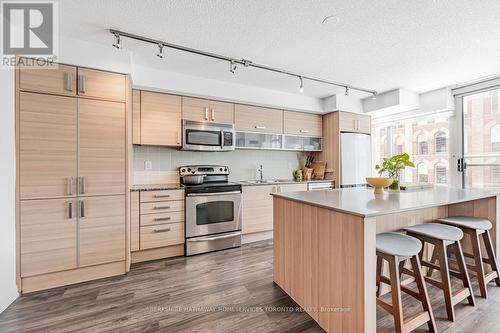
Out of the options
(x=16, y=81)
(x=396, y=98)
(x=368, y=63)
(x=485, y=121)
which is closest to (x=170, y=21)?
(x=16, y=81)

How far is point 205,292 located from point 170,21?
254cm

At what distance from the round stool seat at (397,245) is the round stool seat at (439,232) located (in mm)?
234

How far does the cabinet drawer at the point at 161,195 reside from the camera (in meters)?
2.78

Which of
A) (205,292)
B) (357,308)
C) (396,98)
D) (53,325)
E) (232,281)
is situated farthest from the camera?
(396,98)

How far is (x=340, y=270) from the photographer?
145 cm

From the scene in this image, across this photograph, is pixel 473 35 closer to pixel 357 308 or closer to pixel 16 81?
pixel 357 308

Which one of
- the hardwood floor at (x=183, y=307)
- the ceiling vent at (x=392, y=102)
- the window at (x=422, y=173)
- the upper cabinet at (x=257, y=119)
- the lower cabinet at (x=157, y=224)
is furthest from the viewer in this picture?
the window at (x=422, y=173)

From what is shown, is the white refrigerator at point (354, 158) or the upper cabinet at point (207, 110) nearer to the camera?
the upper cabinet at point (207, 110)

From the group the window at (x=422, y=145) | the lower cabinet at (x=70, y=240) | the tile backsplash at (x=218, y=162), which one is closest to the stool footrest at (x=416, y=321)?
the lower cabinet at (x=70, y=240)

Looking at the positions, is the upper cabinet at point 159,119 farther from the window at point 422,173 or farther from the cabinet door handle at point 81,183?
the window at point 422,173

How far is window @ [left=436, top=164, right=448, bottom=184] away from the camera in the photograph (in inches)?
155

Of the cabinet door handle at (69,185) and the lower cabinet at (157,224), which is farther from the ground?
the cabinet door handle at (69,185)

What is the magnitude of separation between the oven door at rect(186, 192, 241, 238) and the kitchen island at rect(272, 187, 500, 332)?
46.0 inches

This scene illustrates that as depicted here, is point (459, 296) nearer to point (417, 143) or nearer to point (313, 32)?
point (313, 32)
